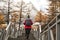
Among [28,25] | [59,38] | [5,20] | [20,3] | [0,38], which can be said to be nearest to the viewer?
[59,38]

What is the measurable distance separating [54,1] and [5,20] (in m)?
16.2

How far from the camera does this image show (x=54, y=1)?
76.9 ft

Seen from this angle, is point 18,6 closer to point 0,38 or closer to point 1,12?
point 1,12

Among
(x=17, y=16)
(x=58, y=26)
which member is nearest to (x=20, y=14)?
(x=17, y=16)

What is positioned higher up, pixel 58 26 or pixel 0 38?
pixel 58 26

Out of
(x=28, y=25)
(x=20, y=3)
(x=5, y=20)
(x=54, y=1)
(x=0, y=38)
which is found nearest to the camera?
(x=0, y=38)

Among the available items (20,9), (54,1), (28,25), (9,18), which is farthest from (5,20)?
(28,25)

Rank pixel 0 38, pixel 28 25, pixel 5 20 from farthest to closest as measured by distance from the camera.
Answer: pixel 5 20 → pixel 28 25 → pixel 0 38

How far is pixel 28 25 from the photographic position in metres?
11.7

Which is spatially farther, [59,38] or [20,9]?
[20,9]

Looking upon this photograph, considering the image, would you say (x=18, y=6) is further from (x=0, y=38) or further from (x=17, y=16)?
(x=0, y=38)

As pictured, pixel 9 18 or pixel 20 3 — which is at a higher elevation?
pixel 20 3

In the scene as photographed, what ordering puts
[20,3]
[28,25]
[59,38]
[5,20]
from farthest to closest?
[20,3] < [5,20] < [28,25] < [59,38]

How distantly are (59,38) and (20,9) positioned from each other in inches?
1346
